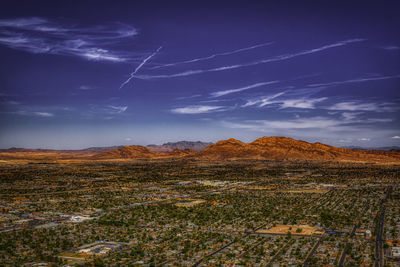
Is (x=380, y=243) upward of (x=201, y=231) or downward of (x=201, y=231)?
upward

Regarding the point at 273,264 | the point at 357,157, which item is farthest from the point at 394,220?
the point at 357,157

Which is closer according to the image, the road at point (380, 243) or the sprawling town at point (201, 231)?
the road at point (380, 243)

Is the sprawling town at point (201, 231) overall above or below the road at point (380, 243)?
below

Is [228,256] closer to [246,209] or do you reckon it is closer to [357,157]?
[246,209]

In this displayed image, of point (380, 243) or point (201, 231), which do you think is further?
point (201, 231)

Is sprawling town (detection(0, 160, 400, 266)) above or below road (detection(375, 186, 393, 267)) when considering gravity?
below

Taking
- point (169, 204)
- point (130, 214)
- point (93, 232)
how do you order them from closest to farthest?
point (93, 232) < point (130, 214) < point (169, 204)

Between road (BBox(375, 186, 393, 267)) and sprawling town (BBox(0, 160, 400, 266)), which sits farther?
sprawling town (BBox(0, 160, 400, 266))

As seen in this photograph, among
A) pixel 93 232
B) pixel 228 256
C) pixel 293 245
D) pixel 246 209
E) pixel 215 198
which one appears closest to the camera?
pixel 228 256

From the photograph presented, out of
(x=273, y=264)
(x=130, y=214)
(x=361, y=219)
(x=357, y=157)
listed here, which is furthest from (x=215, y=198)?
(x=357, y=157)

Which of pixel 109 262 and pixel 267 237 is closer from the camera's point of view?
pixel 109 262
